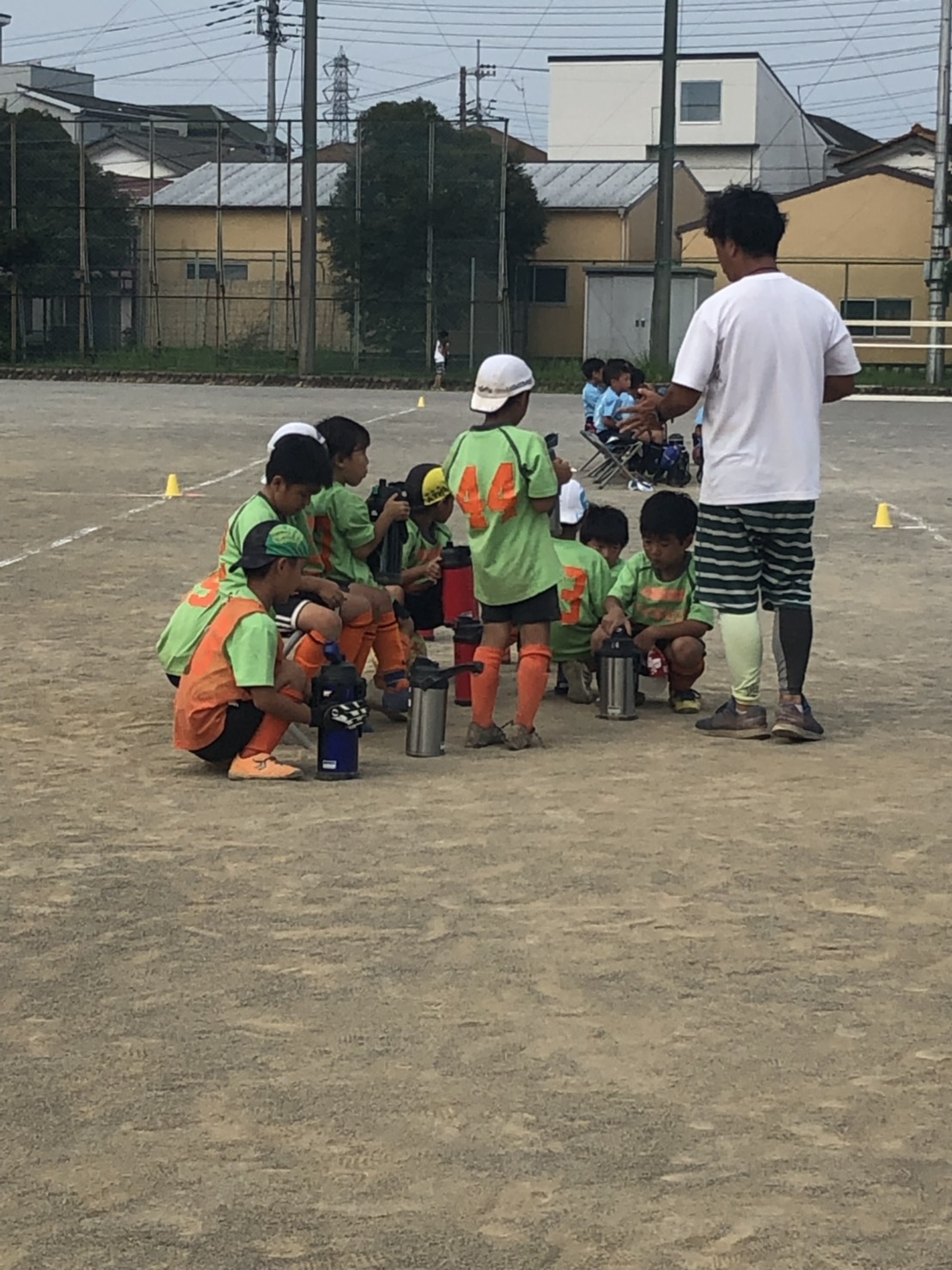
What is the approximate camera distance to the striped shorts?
786cm

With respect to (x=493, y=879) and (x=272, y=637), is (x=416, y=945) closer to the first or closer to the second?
(x=493, y=879)

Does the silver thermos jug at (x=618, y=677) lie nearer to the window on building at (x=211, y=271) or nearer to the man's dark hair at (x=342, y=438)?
the man's dark hair at (x=342, y=438)

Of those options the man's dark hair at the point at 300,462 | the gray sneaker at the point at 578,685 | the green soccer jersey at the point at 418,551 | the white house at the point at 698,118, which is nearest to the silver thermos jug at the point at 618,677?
the gray sneaker at the point at 578,685

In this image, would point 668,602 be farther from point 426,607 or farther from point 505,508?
point 505,508

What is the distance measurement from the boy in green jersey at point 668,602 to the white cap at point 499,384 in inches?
45.1

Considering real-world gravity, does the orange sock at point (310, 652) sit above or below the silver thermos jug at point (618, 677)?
above

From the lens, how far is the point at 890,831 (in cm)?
641

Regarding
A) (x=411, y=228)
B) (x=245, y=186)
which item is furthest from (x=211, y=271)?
(x=411, y=228)

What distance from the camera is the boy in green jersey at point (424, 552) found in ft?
27.9

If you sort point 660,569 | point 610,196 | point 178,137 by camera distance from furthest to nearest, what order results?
point 178,137
point 610,196
point 660,569

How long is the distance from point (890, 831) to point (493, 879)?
1332 millimetres

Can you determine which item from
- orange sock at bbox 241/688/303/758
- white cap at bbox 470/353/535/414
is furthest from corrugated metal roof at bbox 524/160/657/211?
orange sock at bbox 241/688/303/758

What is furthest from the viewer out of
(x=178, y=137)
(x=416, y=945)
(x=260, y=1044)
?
(x=178, y=137)

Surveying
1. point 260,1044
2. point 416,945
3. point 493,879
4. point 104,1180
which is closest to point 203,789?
point 493,879
